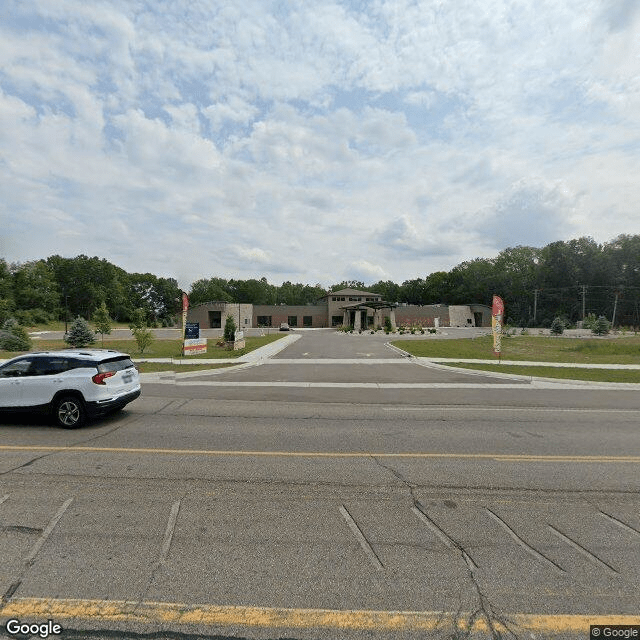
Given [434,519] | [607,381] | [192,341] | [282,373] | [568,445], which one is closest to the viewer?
[434,519]

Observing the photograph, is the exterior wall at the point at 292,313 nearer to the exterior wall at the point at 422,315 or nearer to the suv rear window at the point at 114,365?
the exterior wall at the point at 422,315

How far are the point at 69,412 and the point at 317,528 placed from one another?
677 cm

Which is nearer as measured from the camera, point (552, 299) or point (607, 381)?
point (607, 381)

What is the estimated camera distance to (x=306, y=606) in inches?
118

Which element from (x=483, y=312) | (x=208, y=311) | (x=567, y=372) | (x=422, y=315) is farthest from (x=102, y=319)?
(x=483, y=312)

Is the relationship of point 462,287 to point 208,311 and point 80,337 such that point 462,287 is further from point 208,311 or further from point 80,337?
point 80,337

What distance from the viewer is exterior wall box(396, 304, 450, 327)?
239ft

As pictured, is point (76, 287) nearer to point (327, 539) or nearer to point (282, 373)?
point (282, 373)

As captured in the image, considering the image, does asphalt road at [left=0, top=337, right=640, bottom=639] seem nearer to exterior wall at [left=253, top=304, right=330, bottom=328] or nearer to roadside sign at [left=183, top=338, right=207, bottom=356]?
roadside sign at [left=183, top=338, right=207, bottom=356]

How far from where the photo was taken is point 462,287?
101000 mm

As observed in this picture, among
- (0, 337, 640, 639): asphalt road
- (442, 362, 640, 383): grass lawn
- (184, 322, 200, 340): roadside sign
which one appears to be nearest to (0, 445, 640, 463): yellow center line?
(0, 337, 640, 639): asphalt road

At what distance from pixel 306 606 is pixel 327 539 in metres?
0.99

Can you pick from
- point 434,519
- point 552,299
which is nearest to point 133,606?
point 434,519

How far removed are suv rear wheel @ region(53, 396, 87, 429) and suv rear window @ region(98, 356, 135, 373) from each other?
0.79 m
